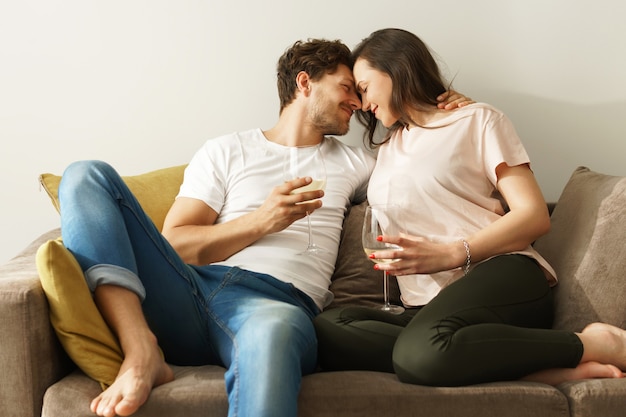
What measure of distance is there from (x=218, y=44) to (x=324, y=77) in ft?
1.49

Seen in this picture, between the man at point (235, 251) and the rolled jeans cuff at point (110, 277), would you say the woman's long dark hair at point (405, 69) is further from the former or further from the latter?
the rolled jeans cuff at point (110, 277)

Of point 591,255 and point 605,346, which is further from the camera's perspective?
point 591,255

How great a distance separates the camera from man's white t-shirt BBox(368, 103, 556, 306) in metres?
2.10

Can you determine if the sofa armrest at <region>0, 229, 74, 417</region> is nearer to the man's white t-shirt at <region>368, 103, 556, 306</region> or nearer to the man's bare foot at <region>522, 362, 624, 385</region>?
the man's white t-shirt at <region>368, 103, 556, 306</region>

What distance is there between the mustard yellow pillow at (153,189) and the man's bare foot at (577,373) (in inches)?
46.2

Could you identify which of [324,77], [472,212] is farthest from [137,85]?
[472,212]

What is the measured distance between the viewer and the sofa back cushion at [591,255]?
6.54 ft

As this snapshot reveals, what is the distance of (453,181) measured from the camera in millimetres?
2135

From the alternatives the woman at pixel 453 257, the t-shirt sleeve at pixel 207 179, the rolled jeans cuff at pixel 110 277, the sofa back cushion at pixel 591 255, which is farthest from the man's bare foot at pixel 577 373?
the t-shirt sleeve at pixel 207 179

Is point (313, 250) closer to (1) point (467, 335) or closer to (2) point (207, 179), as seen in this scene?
(2) point (207, 179)

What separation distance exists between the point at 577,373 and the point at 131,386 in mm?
973

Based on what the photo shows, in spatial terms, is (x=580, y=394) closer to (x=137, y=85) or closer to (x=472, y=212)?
(x=472, y=212)

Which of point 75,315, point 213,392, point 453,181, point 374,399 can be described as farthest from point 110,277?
point 453,181

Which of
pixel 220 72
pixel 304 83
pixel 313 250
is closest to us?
pixel 313 250
